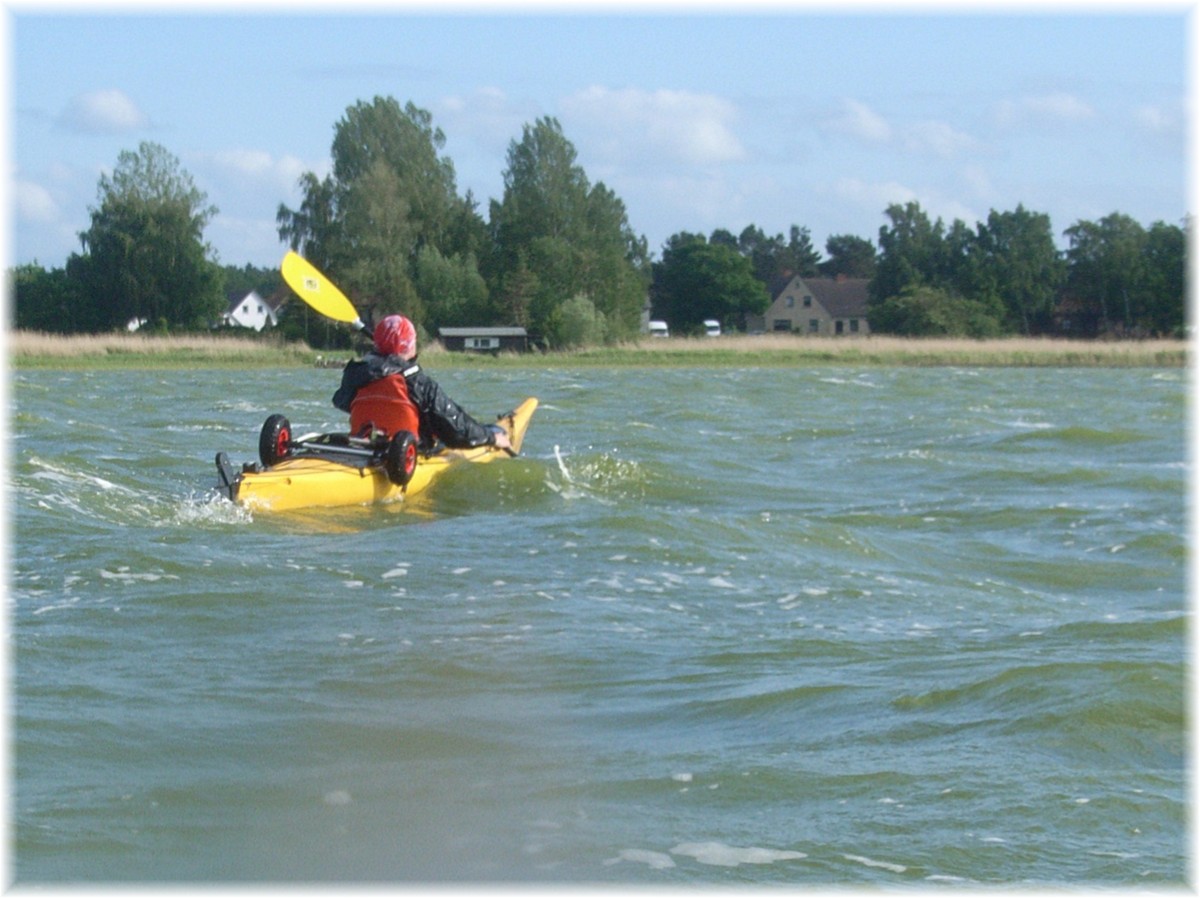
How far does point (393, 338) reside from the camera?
902 cm

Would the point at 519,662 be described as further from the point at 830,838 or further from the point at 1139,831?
the point at 1139,831

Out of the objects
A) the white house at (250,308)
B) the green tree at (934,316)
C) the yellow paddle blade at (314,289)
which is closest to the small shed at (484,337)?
the green tree at (934,316)

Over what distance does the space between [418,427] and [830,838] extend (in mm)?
5944

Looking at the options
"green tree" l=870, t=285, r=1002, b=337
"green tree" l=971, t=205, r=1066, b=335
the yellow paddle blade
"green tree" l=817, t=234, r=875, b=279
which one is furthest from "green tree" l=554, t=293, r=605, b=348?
"green tree" l=817, t=234, r=875, b=279

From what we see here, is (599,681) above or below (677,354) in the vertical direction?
below

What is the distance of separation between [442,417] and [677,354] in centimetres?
2923

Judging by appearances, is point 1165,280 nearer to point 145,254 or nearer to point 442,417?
point 145,254

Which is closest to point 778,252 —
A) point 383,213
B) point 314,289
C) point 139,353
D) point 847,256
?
point 847,256

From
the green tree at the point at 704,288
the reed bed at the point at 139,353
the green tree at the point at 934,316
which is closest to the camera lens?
the reed bed at the point at 139,353

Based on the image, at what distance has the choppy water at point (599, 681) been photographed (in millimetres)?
3613

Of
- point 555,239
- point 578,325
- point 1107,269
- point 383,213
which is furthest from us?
point 1107,269

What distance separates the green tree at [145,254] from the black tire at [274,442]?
40.5 m

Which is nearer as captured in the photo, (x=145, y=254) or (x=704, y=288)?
(x=145, y=254)

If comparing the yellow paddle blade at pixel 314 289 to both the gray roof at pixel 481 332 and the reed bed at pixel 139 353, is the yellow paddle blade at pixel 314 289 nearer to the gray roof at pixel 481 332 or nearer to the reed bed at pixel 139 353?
the reed bed at pixel 139 353
